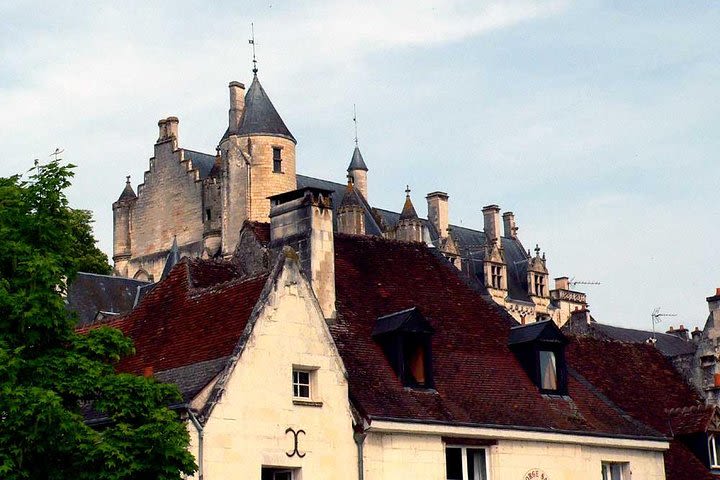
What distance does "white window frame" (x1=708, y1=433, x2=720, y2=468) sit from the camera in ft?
111

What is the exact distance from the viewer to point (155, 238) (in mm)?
93250

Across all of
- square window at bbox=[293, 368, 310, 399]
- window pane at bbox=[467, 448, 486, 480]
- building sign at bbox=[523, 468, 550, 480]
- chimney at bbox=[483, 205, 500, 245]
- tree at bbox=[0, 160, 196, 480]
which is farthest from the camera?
chimney at bbox=[483, 205, 500, 245]

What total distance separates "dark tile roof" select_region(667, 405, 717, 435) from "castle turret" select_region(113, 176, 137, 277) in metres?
63.2

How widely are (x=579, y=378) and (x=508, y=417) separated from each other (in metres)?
4.01

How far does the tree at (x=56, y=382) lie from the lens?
22109 millimetres

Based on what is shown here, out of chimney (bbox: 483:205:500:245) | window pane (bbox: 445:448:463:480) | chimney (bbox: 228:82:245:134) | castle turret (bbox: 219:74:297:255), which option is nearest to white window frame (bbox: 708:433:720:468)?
window pane (bbox: 445:448:463:480)

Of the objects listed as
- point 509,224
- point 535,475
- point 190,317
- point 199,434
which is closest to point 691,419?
point 535,475

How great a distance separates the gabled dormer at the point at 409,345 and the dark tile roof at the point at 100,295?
34663 millimetres

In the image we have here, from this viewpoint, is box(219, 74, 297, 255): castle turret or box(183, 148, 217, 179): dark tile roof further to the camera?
box(183, 148, 217, 179): dark tile roof

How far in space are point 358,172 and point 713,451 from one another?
7827 cm

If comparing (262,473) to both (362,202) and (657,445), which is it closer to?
(657,445)

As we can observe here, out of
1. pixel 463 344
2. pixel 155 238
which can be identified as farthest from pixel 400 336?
pixel 155 238

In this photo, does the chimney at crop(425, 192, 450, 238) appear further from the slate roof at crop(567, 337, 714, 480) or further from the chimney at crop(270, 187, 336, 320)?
the chimney at crop(270, 187, 336, 320)

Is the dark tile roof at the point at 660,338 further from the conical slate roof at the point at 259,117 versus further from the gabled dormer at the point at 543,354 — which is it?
the gabled dormer at the point at 543,354
